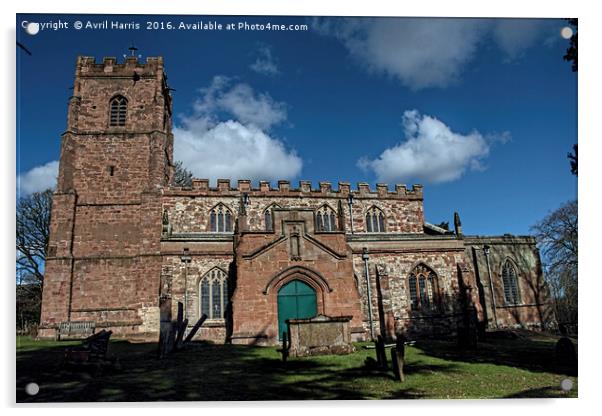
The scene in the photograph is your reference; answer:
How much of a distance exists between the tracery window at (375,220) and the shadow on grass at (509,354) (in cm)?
931

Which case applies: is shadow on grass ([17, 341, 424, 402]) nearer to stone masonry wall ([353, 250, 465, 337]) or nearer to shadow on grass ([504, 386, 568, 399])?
shadow on grass ([504, 386, 568, 399])

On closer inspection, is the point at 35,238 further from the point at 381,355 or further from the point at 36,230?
the point at 381,355

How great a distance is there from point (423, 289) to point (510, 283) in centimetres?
681

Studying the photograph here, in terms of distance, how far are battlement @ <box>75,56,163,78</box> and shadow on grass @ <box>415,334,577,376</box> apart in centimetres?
2126

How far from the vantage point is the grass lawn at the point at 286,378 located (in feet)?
26.7

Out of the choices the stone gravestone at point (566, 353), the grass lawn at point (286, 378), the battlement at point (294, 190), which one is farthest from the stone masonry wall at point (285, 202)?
the stone gravestone at point (566, 353)

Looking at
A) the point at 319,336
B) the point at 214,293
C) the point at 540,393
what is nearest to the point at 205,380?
the point at 319,336

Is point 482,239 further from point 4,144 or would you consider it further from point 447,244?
point 4,144

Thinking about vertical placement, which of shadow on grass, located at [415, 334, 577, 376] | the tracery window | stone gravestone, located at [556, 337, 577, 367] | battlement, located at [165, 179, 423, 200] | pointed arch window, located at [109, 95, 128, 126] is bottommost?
shadow on grass, located at [415, 334, 577, 376]

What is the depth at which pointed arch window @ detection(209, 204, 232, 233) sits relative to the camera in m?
24.0

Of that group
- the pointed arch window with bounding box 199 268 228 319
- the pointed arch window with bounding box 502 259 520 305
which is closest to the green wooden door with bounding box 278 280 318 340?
the pointed arch window with bounding box 199 268 228 319

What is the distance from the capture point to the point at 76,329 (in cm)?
1888

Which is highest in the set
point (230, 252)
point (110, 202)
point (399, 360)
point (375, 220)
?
point (110, 202)

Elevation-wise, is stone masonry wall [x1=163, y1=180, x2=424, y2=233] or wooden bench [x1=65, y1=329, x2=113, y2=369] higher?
stone masonry wall [x1=163, y1=180, x2=424, y2=233]
